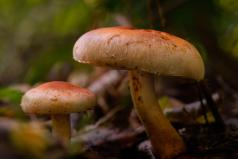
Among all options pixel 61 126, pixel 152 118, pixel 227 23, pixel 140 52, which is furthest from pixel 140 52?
pixel 227 23

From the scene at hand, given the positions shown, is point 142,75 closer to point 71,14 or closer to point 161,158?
point 161,158

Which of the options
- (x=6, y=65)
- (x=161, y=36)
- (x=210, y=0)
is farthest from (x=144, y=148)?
(x=6, y=65)

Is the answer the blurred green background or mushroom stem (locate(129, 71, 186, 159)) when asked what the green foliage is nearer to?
the blurred green background

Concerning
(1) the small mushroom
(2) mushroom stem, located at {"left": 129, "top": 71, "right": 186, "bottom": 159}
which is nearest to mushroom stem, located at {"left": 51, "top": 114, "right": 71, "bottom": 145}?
(1) the small mushroom

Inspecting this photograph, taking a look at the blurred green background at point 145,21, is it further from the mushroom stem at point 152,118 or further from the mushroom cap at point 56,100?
the mushroom cap at point 56,100

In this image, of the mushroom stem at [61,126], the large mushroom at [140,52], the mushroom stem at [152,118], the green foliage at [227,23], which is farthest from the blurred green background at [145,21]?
the mushroom stem at [61,126]
